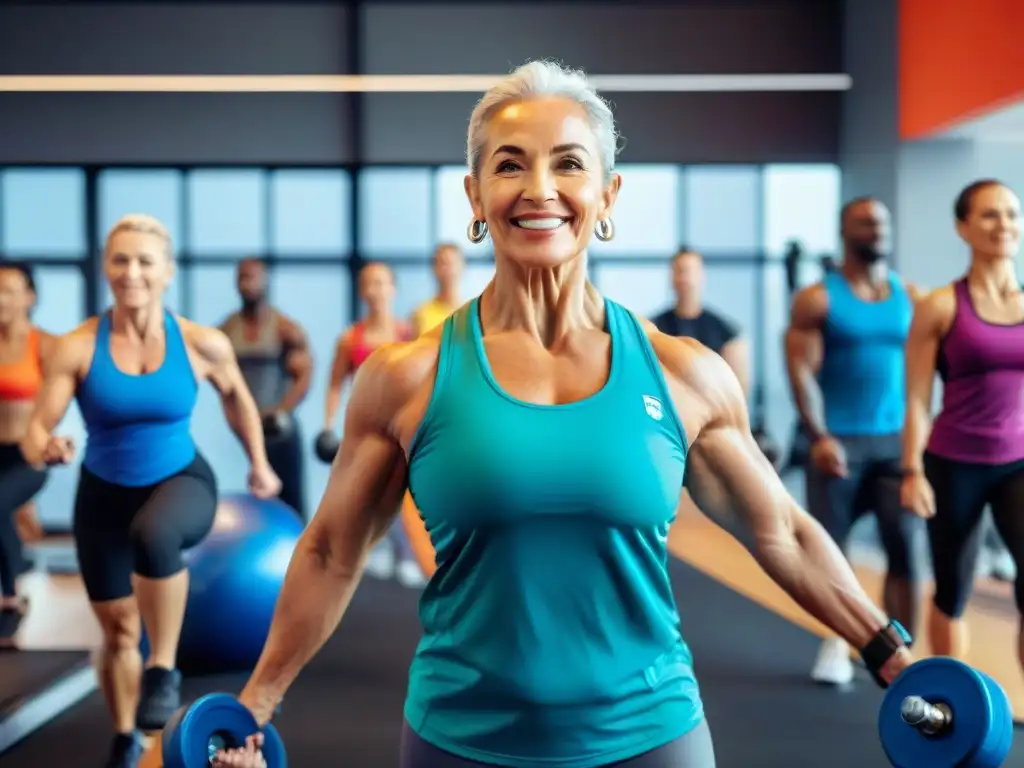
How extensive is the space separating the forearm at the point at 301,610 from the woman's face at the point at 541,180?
0.41 meters

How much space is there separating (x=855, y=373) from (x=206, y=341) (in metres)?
2.11

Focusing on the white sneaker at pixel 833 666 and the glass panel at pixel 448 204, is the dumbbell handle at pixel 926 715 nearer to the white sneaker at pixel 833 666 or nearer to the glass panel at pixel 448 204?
the white sneaker at pixel 833 666

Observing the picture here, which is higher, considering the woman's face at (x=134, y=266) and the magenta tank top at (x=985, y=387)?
the woman's face at (x=134, y=266)

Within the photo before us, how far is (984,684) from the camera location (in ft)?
4.17

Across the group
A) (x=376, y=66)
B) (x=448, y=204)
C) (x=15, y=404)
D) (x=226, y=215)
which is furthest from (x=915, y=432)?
(x=226, y=215)

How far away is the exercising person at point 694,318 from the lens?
205 inches

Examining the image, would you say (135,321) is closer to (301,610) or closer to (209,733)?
(301,610)

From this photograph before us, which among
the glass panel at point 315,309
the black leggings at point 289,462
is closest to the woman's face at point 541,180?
the black leggings at point 289,462

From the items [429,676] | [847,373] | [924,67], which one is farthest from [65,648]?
[924,67]

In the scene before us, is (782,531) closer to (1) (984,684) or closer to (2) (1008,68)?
(1) (984,684)

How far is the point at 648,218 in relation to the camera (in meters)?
9.70

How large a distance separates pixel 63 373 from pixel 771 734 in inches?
93.2

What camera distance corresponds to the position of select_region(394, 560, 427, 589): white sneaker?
6807 millimetres

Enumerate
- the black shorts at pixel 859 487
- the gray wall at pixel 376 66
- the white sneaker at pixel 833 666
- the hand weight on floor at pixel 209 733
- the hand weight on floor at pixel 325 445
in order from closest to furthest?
the hand weight on floor at pixel 209 733
the black shorts at pixel 859 487
the white sneaker at pixel 833 666
the hand weight on floor at pixel 325 445
the gray wall at pixel 376 66
